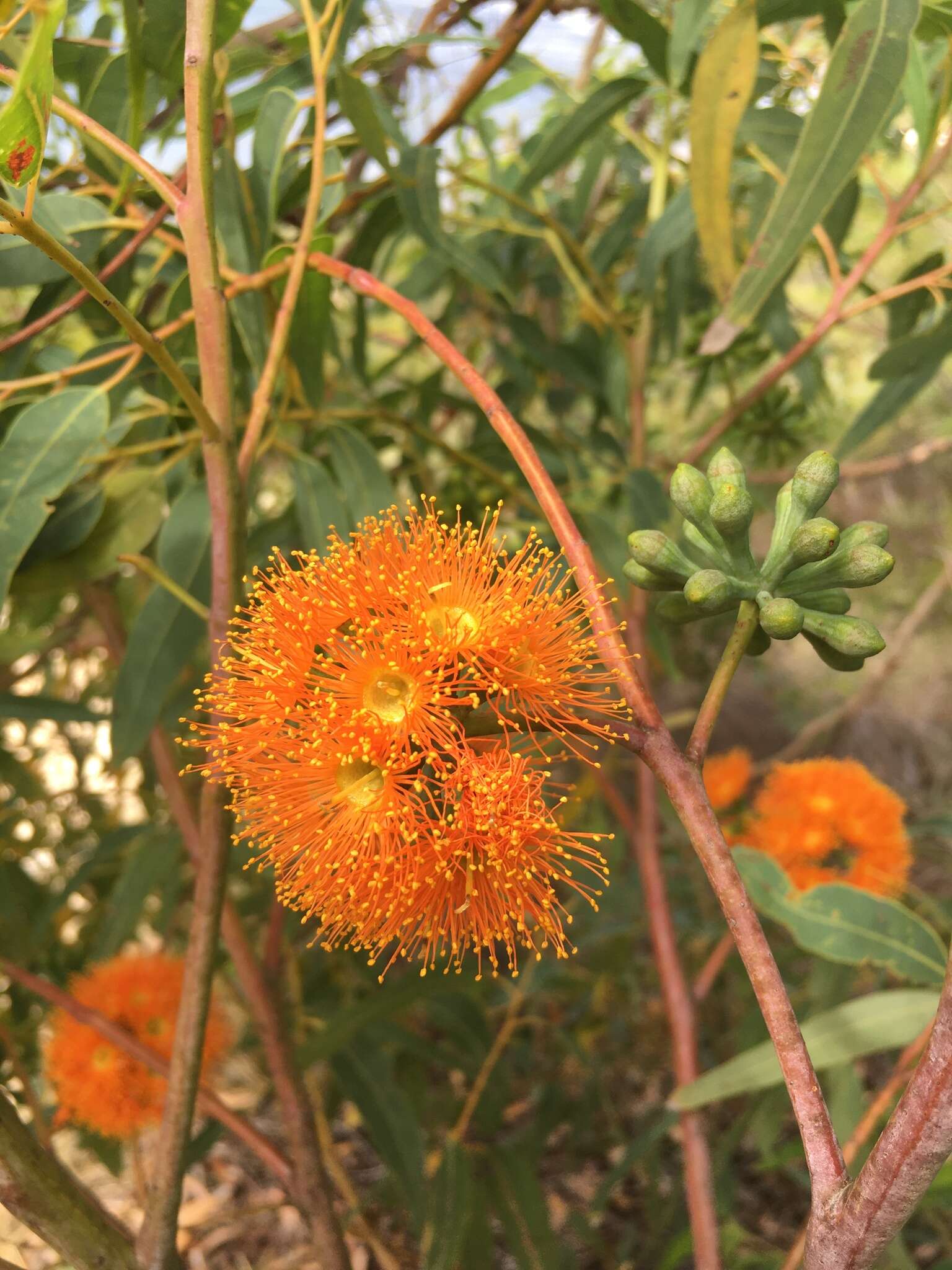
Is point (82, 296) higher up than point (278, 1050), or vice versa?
point (82, 296)

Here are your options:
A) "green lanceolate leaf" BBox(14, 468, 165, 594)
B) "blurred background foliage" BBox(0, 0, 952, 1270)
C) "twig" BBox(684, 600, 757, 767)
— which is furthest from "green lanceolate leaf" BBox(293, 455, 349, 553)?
"twig" BBox(684, 600, 757, 767)

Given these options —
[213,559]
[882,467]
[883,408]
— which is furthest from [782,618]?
[882,467]

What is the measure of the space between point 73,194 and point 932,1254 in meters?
1.79

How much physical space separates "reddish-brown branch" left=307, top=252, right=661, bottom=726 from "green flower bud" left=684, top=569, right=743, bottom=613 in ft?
0.14

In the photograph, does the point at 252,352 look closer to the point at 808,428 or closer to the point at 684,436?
the point at 808,428

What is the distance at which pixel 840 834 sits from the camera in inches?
48.2

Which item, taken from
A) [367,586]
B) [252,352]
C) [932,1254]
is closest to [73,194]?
[252,352]

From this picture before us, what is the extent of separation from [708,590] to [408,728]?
0.17 metres

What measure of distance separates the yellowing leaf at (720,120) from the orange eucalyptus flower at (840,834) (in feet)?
2.02

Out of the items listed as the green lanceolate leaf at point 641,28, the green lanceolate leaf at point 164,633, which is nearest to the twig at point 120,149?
the green lanceolate leaf at point 164,633

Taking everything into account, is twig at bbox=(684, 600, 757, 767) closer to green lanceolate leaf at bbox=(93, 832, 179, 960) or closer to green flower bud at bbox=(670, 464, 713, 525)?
green flower bud at bbox=(670, 464, 713, 525)

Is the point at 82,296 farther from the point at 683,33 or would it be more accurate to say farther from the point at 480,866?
the point at 683,33

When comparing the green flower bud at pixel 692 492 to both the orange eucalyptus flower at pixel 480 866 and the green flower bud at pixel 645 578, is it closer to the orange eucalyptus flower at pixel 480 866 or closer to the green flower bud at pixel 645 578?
the green flower bud at pixel 645 578

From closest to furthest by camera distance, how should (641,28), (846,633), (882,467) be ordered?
(846,633) < (641,28) < (882,467)
